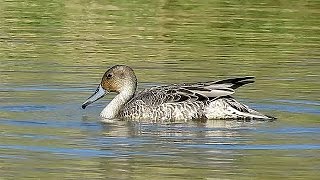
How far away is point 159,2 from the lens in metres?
27.3

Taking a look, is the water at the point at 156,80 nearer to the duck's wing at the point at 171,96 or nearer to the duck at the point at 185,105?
the duck at the point at 185,105

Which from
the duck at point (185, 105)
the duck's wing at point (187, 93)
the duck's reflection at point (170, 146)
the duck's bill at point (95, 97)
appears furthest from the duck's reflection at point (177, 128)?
the duck's bill at point (95, 97)

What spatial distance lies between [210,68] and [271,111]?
363 cm

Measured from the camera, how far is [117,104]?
1463cm

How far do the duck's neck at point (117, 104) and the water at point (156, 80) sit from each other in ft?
0.63

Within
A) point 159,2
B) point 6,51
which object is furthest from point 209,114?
point 159,2

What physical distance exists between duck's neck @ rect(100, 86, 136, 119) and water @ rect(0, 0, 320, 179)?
19 cm

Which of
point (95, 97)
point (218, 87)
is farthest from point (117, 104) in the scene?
point (218, 87)

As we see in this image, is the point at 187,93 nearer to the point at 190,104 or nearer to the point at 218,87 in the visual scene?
the point at 190,104

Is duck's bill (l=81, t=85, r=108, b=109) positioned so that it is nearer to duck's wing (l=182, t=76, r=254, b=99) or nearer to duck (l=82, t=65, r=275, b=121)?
duck (l=82, t=65, r=275, b=121)

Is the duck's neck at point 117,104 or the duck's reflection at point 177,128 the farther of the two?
the duck's neck at point 117,104

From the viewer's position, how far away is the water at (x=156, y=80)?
1152cm

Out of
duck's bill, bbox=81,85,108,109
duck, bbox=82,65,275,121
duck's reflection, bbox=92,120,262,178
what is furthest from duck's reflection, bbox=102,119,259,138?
duck's bill, bbox=81,85,108,109

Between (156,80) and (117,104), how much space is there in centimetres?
234
